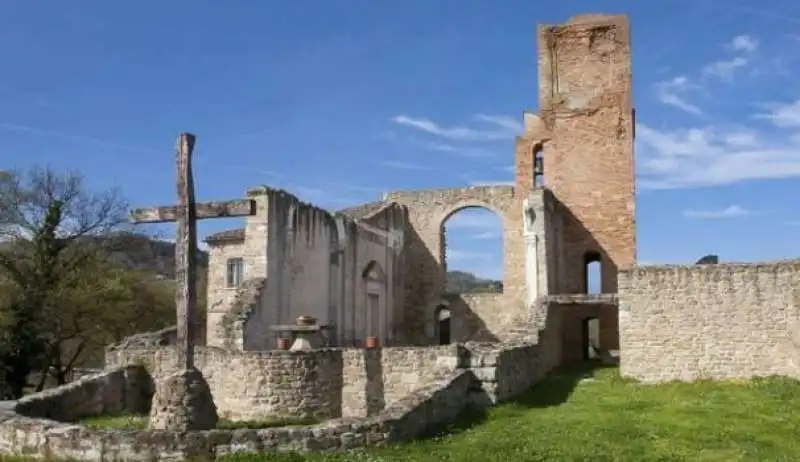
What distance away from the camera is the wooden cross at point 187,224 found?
1245 cm

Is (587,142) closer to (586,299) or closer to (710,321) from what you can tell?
(586,299)

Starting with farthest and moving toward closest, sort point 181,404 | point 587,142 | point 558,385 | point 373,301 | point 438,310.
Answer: point 438,310
point 587,142
point 373,301
point 558,385
point 181,404

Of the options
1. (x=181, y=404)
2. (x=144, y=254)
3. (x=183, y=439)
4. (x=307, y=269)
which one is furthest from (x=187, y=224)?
(x=144, y=254)

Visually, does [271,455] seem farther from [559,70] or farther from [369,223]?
[559,70]

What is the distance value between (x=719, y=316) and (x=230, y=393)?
1136cm

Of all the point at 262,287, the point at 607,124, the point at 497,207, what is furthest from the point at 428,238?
the point at 262,287

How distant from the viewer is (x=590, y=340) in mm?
37031

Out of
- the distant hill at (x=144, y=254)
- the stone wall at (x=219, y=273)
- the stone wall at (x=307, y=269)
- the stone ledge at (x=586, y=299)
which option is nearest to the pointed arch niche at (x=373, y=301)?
the stone wall at (x=307, y=269)

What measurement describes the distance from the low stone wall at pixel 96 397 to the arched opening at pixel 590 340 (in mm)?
15338

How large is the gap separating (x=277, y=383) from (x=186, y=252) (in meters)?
5.27

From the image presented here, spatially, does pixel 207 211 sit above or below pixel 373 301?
above

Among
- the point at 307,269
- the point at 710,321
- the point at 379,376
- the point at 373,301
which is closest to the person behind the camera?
the point at 379,376

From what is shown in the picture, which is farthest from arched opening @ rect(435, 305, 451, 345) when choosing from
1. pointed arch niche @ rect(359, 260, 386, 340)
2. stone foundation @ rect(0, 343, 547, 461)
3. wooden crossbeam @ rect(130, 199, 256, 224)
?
wooden crossbeam @ rect(130, 199, 256, 224)

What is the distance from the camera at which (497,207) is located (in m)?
33.3
